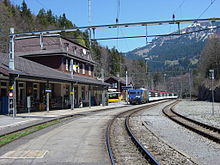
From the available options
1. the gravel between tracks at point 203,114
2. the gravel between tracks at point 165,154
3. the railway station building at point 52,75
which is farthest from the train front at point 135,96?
the gravel between tracks at point 165,154

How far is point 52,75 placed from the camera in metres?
28.6

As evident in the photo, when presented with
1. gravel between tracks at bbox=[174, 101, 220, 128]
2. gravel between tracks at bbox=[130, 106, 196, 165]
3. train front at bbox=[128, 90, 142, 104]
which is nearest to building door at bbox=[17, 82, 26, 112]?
gravel between tracks at bbox=[174, 101, 220, 128]

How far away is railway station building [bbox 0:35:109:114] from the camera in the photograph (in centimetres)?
2789

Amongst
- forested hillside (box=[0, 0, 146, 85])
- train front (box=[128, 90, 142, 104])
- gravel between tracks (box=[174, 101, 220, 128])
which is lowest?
gravel between tracks (box=[174, 101, 220, 128])

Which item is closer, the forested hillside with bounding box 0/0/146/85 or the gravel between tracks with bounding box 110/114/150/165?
the gravel between tracks with bounding box 110/114/150/165

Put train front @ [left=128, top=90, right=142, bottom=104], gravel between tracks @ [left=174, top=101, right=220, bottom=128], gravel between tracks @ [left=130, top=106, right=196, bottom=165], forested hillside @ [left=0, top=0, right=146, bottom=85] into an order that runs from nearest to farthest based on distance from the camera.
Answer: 1. gravel between tracks @ [left=130, top=106, right=196, bottom=165]
2. gravel between tracks @ [left=174, top=101, right=220, bottom=128]
3. train front @ [left=128, top=90, right=142, bottom=104]
4. forested hillside @ [left=0, top=0, right=146, bottom=85]

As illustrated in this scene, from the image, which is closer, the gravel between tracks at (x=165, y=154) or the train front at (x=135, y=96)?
the gravel between tracks at (x=165, y=154)

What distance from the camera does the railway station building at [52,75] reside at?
91.5ft

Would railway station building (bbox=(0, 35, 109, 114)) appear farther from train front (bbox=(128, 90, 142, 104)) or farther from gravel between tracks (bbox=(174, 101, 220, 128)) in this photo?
gravel between tracks (bbox=(174, 101, 220, 128))

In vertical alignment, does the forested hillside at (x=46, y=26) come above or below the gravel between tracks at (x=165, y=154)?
above

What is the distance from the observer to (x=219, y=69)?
209 feet

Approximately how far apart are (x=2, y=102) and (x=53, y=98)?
10.9 m

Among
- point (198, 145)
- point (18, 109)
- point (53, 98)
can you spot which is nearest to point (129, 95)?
point (53, 98)

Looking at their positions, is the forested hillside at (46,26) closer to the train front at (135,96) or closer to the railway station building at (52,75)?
the train front at (135,96)
